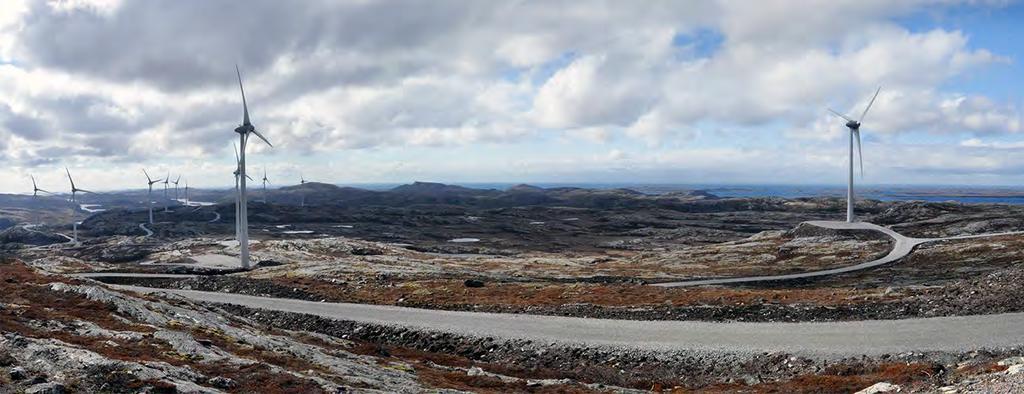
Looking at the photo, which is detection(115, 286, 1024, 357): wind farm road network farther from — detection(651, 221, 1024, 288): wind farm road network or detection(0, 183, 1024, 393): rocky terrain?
detection(651, 221, 1024, 288): wind farm road network

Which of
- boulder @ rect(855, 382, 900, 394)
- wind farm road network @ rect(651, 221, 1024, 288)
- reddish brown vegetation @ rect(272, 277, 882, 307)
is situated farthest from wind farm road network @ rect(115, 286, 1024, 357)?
wind farm road network @ rect(651, 221, 1024, 288)

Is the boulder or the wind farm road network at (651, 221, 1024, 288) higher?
the boulder

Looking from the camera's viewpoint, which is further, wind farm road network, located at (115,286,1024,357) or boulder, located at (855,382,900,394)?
wind farm road network, located at (115,286,1024,357)

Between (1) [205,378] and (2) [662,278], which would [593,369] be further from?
(2) [662,278]

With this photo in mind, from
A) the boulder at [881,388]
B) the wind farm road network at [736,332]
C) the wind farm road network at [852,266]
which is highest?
the boulder at [881,388]

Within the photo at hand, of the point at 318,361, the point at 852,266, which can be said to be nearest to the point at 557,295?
the point at 318,361

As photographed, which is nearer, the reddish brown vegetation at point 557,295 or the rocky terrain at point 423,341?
the rocky terrain at point 423,341

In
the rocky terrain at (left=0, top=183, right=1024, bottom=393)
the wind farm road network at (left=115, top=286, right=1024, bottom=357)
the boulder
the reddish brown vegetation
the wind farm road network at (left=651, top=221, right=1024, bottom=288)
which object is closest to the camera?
the boulder

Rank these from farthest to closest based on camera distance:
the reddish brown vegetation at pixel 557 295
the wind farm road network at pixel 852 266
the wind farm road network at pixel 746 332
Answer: the wind farm road network at pixel 852 266, the reddish brown vegetation at pixel 557 295, the wind farm road network at pixel 746 332

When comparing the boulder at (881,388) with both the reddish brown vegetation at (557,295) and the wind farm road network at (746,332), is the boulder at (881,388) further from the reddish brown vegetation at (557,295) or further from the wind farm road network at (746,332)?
the reddish brown vegetation at (557,295)

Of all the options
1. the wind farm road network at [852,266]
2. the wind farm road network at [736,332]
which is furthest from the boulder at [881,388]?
the wind farm road network at [852,266]

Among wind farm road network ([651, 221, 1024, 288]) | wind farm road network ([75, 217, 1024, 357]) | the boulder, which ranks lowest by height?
wind farm road network ([651, 221, 1024, 288])

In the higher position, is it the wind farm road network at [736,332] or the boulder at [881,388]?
the boulder at [881,388]
